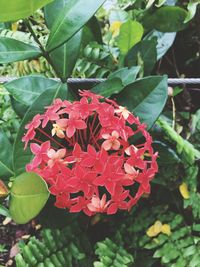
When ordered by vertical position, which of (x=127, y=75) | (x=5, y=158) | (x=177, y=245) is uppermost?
(x=127, y=75)

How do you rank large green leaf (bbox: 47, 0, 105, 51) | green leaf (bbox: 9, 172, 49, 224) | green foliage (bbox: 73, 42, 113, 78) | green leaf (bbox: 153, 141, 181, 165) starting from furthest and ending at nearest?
green foliage (bbox: 73, 42, 113, 78), green leaf (bbox: 153, 141, 181, 165), large green leaf (bbox: 47, 0, 105, 51), green leaf (bbox: 9, 172, 49, 224)

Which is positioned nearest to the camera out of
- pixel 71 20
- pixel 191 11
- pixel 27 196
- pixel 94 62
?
pixel 27 196

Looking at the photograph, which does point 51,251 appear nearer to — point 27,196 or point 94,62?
point 27,196

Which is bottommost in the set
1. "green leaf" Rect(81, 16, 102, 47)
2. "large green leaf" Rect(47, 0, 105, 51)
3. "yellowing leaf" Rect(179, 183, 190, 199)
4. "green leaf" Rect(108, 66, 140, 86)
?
"yellowing leaf" Rect(179, 183, 190, 199)

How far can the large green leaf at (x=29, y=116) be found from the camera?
1.14 meters

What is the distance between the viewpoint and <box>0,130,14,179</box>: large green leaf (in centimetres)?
120

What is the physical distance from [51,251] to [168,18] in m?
0.75

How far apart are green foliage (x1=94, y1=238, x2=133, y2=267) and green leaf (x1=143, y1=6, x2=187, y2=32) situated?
651mm

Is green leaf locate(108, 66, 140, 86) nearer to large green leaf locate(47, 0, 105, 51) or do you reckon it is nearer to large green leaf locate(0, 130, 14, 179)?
large green leaf locate(47, 0, 105, 51)

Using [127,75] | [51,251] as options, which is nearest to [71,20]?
[127,75]

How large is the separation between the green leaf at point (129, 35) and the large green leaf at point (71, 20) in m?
0.26

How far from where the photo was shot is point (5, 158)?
1206mm

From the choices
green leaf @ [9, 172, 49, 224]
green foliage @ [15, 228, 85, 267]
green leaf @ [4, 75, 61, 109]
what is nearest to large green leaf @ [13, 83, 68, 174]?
green leaf @ [4, 75, 61, 109]

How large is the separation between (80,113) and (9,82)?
26 centimetres
